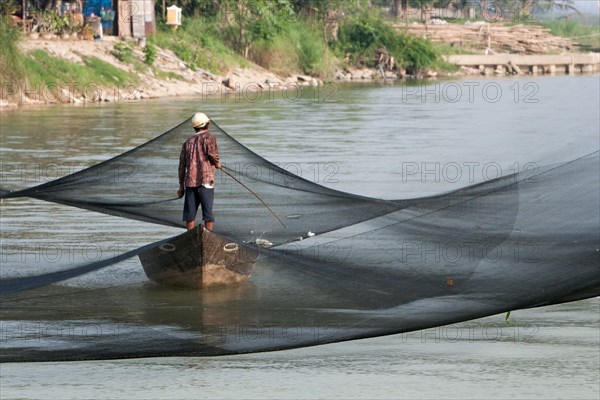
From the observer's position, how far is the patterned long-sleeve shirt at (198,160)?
807 cm

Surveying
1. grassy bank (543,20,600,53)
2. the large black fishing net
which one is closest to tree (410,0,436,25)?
A: grassy bank (543,20,600,53)

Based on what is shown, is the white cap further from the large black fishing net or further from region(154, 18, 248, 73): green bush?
region(154, 18, 248, 73): green bush

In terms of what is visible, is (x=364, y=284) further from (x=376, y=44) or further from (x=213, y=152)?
(x=376, y=44)

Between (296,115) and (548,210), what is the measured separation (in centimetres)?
2272

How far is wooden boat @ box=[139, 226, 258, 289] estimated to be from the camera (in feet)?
22.7

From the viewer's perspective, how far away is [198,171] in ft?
26.8

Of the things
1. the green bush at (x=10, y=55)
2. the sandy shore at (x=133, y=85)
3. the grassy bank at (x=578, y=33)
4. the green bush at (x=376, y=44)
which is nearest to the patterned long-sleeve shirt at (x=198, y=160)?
the sandy shore at (x=133, y=85)

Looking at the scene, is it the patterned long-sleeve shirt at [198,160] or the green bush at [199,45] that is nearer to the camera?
the patterned long-sleeve shirt at [198,160]

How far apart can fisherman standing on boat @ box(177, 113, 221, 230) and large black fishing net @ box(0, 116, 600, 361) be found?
81 cm

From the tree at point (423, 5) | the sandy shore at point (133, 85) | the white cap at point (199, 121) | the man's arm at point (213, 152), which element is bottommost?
the sandy shore at point (133, 85)

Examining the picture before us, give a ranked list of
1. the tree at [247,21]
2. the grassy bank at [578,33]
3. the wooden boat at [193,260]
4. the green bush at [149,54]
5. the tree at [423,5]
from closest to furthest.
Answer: the wooden boat at [193,260] → the green bush at [149,54] → the tree at [247,21] → the tree at [423,5] → the grassy bank at [578,33]

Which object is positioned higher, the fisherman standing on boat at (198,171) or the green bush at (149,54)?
the fisherman standing on boat at (198,171)

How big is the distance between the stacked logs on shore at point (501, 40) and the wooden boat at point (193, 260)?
4948 cm

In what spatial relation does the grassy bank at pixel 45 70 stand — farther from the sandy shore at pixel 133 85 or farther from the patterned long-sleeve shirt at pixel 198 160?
the patterned long-sleeve shirt at pixel 198 160
